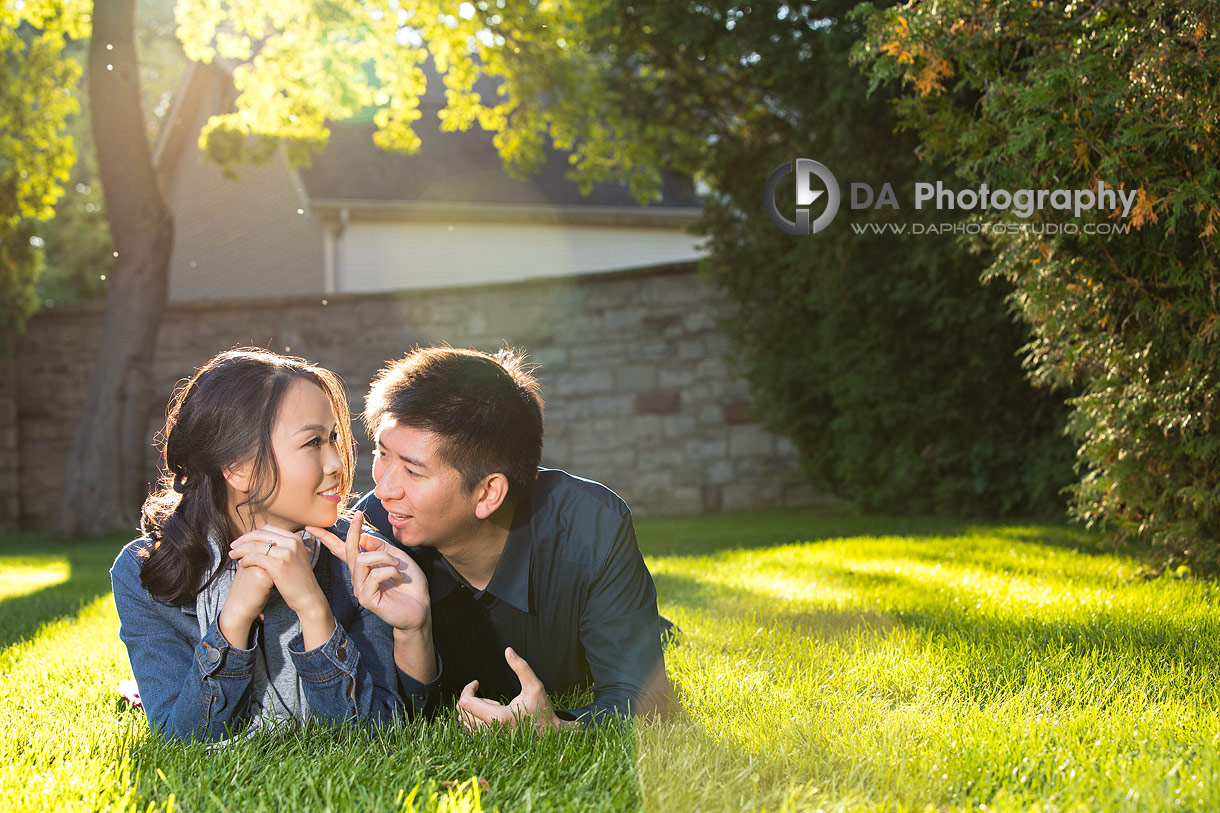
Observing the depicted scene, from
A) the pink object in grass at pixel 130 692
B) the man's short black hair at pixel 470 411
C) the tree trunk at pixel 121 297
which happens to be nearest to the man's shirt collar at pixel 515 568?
the man's short black hair at pixel 470 411

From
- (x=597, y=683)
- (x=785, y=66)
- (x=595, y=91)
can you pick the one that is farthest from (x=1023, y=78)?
(x=595, y=91)

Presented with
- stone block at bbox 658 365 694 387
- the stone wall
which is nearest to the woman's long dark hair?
the stone wall

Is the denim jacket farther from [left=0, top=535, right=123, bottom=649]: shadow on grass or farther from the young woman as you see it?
[left=0, top=535, right=123, bottom=649]: shadow on grass

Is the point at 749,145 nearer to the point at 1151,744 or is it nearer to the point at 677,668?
the point at 677,668

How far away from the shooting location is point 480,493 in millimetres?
2723

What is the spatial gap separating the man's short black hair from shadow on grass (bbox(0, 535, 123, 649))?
309 cm

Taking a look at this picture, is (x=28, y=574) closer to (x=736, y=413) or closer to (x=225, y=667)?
(x=225, y=667)

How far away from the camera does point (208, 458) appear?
2625 millimetres

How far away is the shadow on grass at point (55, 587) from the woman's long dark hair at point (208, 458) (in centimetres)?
264

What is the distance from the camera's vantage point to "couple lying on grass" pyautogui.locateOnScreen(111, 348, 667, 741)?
2482 millimetres

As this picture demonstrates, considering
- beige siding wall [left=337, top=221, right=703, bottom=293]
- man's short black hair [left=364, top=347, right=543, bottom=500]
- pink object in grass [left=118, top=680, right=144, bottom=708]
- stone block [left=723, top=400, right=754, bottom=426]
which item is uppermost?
beige siding wall [left=337, top=221, right=703, bottom=293]

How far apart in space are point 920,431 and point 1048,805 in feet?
21.3

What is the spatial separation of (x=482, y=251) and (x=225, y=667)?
51.8ft

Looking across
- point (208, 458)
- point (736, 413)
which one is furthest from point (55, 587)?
point (736, 413)
